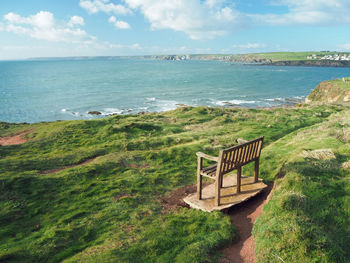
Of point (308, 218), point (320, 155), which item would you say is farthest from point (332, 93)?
point (308, 218)

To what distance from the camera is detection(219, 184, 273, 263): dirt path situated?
7.34 m

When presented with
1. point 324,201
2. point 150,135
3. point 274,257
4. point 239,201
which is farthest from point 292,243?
point 150,135

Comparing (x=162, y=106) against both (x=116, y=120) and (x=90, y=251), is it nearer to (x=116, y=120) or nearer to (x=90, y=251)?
(x=116, y=120)

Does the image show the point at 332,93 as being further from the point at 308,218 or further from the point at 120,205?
the point at 120,205

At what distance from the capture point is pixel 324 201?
844 centimetres

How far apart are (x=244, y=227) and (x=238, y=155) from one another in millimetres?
2721

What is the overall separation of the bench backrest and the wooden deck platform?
1409mm

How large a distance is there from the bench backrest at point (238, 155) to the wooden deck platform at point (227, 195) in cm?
141

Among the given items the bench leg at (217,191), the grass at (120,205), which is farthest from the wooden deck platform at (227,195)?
the grass at (120,205)

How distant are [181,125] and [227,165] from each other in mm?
21255

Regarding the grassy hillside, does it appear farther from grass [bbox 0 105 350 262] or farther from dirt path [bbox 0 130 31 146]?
dirt path [bbox 0 130 31 146]

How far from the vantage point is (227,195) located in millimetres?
10953

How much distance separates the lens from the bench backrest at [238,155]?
373 inches

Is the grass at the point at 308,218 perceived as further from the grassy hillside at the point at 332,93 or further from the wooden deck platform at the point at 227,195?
the grassy hillside at the point at 332,93
